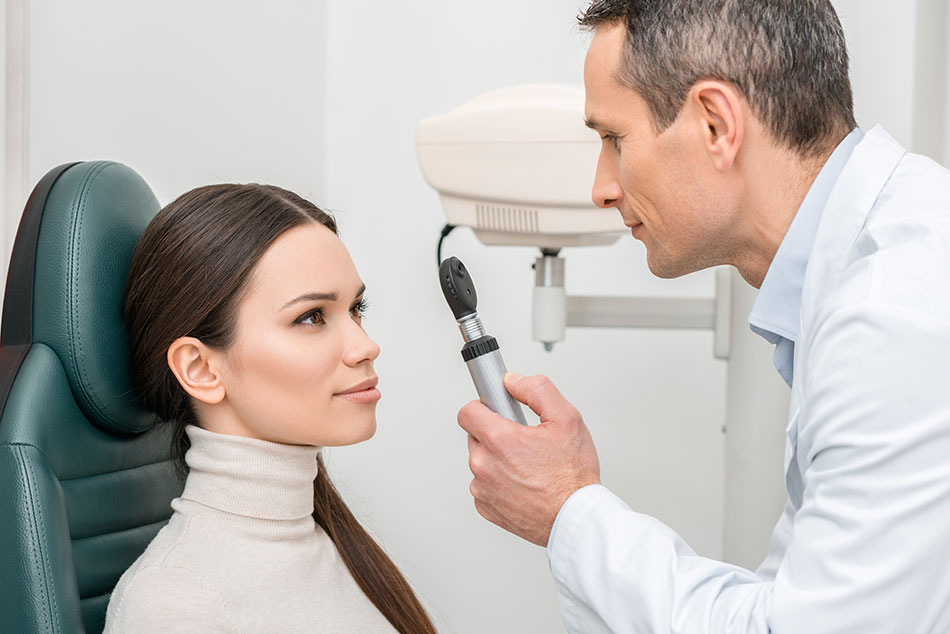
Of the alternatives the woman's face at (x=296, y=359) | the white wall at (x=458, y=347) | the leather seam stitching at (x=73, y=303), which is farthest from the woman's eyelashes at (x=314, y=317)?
the white wall at (x=458, y=347)

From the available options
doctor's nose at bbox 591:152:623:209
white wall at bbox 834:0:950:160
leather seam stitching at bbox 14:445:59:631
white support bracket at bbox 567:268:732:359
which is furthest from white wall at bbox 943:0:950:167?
leather seam stitching at bbox 14:445:59:631

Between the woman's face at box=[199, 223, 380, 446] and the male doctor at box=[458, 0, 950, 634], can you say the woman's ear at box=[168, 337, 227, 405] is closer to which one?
the woman's face at box=[199, 223, 380, 446]

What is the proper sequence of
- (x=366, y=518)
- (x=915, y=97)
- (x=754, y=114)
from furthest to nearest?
1. (x=366, y=518)
2. (x=915, y=97)
3. (x=754, y=114)

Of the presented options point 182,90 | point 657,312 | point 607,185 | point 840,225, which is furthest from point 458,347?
point 840,225

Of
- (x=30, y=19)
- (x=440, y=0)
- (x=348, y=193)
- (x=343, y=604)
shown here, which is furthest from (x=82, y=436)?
(x=440, y=0)

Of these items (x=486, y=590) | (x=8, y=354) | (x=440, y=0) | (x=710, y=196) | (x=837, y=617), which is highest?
(x=440, y=0)

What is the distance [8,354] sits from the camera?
39.1 inches

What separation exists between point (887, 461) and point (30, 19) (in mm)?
1260

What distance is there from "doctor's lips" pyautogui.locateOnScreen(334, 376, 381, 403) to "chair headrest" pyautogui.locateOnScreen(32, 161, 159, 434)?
24cm

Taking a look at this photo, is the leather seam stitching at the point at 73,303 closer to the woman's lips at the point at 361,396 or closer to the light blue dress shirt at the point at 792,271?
the woman's lips at the point at 361,396

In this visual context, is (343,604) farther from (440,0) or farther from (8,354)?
(440,0)

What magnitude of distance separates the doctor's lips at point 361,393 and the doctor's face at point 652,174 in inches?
13.3

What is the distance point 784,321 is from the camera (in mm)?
999

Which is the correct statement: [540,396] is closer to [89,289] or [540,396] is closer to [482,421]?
[482,421]
